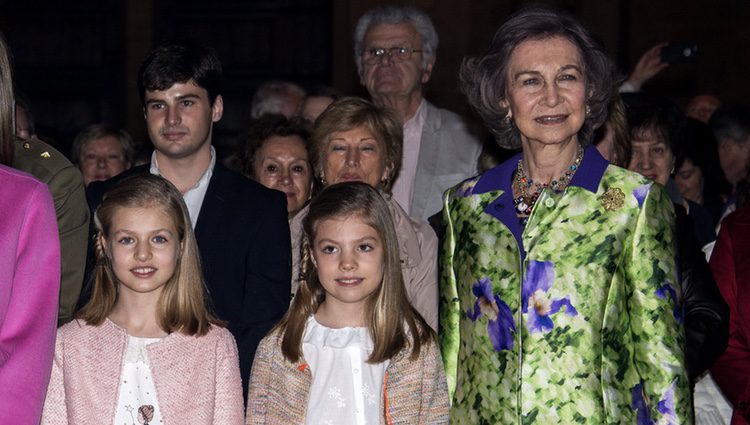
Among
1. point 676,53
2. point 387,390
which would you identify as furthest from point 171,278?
point 676,53

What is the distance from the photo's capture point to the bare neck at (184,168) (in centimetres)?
498

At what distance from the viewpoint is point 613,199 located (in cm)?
380

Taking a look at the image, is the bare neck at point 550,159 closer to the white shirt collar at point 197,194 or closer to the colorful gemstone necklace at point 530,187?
the colorful gemstone necklace at point 530,187

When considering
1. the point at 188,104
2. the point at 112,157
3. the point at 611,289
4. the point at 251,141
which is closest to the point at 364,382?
the point at 611,289

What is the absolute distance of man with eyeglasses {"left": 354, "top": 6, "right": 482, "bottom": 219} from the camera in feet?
20.9

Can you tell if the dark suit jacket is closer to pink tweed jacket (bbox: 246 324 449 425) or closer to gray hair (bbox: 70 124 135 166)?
pink tweed jacket (bbox: 246 324 449 425)

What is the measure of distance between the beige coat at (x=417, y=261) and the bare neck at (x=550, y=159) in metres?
0.97

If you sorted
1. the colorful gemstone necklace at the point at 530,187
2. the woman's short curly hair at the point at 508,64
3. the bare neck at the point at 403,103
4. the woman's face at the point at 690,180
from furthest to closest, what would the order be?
the woman's face at the point at 690,180 → the bare neck at the point at 403,103 → the woman's short curly hair at the point at 508,64 → the colorful gemstone necklace at the point at 530,187

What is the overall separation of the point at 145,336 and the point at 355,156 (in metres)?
1.32

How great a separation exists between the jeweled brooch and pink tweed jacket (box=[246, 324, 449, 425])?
829 mm

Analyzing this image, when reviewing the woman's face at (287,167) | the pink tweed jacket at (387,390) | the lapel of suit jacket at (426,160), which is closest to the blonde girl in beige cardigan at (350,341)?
the pink tweed jacket at (387,390)

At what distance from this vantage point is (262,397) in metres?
4.35

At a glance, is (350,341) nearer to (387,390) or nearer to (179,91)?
(387,390)

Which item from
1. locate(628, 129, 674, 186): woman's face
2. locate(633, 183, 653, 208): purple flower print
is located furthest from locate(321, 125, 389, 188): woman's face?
locate(633, 183, 653, 208): purple flower print
